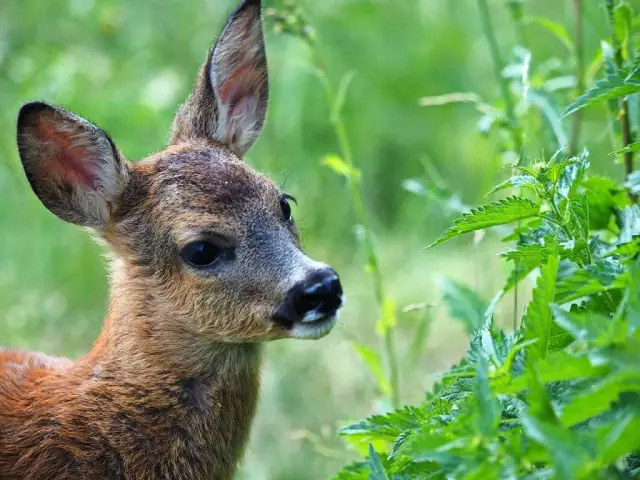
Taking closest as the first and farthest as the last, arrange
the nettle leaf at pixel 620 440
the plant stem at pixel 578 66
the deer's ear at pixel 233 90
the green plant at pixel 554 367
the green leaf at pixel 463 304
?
the nettle leaf at pixel 620 440 → the green plant at pixel 554 367 → the green leaf at pixel 463 304 → the plant stem at pixel 578 66 → the deer's ear at pixel 233 90

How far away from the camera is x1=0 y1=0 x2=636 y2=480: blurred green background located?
551 cm

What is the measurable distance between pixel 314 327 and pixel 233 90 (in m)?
1.50

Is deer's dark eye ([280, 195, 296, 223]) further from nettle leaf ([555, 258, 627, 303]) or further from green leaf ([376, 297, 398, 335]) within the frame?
nettle leaf ([555, 258, 627, 303])

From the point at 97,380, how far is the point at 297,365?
87.2 inches

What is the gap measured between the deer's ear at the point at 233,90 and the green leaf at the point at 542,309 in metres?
2.25

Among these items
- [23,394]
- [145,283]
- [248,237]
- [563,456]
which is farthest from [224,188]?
[563,456]

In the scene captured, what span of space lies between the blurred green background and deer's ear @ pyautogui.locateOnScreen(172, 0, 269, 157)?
2.83ft

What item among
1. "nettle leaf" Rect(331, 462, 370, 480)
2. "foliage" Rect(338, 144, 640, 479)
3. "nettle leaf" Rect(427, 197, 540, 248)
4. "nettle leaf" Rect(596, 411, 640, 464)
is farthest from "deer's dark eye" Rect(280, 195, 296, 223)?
"nettle leaf" Rect(596, 411, 640, 464)

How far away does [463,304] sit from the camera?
3.71m

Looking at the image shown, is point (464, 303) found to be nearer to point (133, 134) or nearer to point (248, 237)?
point (248, 237)

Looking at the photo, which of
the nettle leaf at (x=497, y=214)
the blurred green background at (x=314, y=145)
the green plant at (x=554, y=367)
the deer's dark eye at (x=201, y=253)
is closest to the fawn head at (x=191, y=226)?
the deer's dark eye at (x=201, y=253)

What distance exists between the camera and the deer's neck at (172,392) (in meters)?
3.41

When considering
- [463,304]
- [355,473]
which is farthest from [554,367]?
[463,304]

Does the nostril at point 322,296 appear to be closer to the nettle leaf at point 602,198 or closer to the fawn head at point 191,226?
the fawn head at point 191,226
